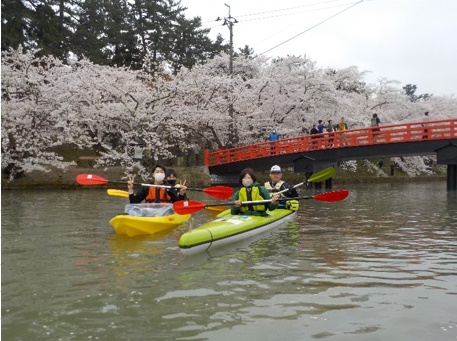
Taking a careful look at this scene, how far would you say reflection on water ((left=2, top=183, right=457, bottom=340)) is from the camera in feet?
16.0

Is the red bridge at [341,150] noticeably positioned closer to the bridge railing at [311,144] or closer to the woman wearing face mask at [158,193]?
the bridge railing at [311,144]

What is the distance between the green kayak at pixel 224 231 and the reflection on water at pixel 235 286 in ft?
0.59

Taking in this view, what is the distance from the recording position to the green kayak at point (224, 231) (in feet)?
26.3

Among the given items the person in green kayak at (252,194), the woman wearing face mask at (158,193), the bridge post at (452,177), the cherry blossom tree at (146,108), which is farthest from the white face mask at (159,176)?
the bridge post at (452,177)

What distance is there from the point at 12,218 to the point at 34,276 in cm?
730

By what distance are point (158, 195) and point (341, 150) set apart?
53.3 feet

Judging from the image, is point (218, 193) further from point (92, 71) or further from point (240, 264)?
point (92, 71)

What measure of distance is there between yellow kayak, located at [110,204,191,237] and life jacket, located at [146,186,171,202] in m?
0.46

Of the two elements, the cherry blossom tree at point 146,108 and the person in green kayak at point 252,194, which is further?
the cherry blossom tree at point 146,108

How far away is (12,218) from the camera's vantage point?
44.3ft

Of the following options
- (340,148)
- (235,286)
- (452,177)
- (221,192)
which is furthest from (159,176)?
(452,177)

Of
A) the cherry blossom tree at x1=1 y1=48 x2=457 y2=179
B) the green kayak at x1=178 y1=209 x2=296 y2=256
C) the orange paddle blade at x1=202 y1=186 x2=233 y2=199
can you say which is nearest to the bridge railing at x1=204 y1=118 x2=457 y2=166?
the cherry blossom tree at x1=1 y1=48 x2=457 y2=179

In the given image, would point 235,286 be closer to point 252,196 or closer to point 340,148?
point 252,196

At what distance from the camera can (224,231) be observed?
8.85 metres
